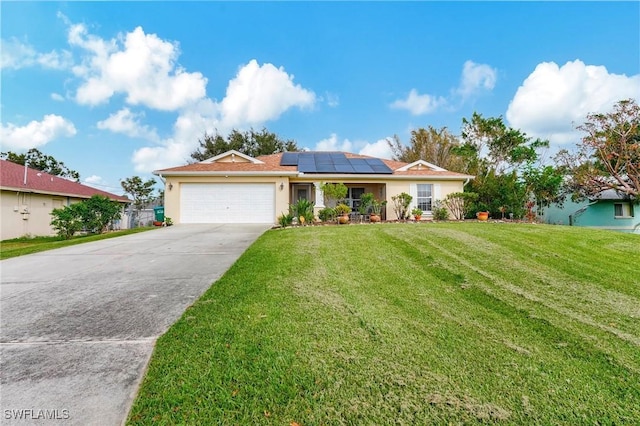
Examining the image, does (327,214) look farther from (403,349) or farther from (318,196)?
(403,349)

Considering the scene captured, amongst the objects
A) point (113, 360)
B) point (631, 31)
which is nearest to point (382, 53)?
point (631, 31)

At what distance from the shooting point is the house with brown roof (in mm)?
13352

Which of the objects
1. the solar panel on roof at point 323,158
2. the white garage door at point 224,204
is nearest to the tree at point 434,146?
the solar panel on roof at point 323,158

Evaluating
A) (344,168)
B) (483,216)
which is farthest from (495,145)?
(344,168)

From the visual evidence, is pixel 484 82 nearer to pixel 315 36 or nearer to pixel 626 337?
pixel 315 36

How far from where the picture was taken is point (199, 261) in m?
6.19

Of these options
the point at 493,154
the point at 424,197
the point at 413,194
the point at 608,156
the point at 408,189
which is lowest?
the point at 424,197

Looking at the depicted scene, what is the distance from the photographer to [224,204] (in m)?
14.4

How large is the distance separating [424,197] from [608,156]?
1248 cm

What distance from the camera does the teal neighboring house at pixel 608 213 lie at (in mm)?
20750

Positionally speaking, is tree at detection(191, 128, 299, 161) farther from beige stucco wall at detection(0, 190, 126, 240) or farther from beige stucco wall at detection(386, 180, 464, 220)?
beige stucco wall at detection(386, 180, 464, 220)

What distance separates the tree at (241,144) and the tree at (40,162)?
38.9 ft

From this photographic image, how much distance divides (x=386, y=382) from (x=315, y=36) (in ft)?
52.2

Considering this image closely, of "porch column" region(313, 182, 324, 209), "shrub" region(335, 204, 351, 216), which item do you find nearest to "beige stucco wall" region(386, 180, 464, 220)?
"porch column" region(313, 182, 324, 209)
